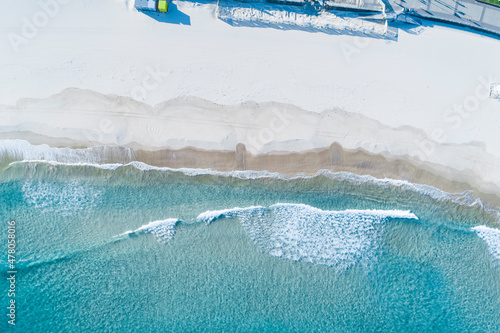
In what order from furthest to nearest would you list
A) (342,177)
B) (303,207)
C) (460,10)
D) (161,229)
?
(460,10) → (342,177) → (303,207) → (161,229)

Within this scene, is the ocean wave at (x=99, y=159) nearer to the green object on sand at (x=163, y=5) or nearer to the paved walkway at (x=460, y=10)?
the green object on sand at (x=163, y=5)

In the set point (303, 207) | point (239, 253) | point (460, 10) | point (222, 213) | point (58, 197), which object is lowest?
point (239, 253)

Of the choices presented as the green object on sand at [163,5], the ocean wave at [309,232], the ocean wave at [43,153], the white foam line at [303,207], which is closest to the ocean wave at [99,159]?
the ocean wave at [43,153]

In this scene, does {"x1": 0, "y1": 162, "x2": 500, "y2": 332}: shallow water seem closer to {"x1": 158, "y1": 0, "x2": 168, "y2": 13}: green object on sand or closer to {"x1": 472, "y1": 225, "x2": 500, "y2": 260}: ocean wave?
{"x1": 472, "y1": 225, "x2": 500, "y2": 260}: ocean wave

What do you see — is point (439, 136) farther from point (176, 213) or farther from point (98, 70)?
point (98, 70)

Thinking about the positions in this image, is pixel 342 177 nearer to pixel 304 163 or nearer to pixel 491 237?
pixel 304 163

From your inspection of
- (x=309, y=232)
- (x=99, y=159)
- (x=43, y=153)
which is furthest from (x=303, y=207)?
(x=43, y=153)
